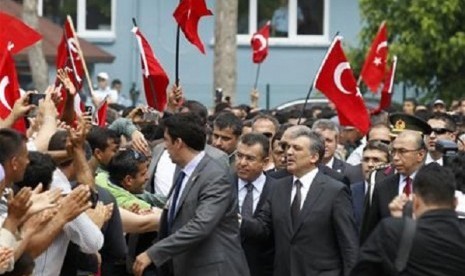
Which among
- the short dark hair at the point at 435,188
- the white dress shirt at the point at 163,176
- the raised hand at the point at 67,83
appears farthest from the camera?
the white dress shirt at the point at 163,176

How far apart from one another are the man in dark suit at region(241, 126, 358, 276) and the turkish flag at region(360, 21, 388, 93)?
10.7m

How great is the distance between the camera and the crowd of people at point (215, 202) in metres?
10.2

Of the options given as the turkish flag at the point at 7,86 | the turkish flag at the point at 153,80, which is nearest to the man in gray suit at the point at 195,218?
the turkish flag at the point at 7,86

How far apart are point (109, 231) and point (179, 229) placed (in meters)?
0.79

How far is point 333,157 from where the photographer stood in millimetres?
17516

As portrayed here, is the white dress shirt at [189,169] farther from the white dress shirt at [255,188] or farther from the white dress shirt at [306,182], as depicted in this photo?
the white dress shirt at [255,188]

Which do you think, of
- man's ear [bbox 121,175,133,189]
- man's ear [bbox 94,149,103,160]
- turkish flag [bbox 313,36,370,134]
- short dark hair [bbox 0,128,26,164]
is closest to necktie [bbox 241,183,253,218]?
man's ear [bbox 121,175,133,189]

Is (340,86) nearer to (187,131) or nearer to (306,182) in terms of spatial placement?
(306,182)

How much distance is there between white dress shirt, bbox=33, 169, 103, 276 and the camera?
11.3 meters

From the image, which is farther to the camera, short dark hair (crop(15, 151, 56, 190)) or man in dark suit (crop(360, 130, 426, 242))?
man in dark suit (crop(360, 130, 426, 242))

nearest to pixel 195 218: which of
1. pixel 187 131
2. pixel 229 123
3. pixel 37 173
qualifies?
pixel 187 131

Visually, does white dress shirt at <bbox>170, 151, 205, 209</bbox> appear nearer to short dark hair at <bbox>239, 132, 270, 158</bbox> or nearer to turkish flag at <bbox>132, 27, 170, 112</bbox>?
short dark hair at <bbox>239, 132, 270, 158</bbox>

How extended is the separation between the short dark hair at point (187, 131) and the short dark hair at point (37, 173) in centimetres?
198

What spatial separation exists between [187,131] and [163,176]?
2.77 m
